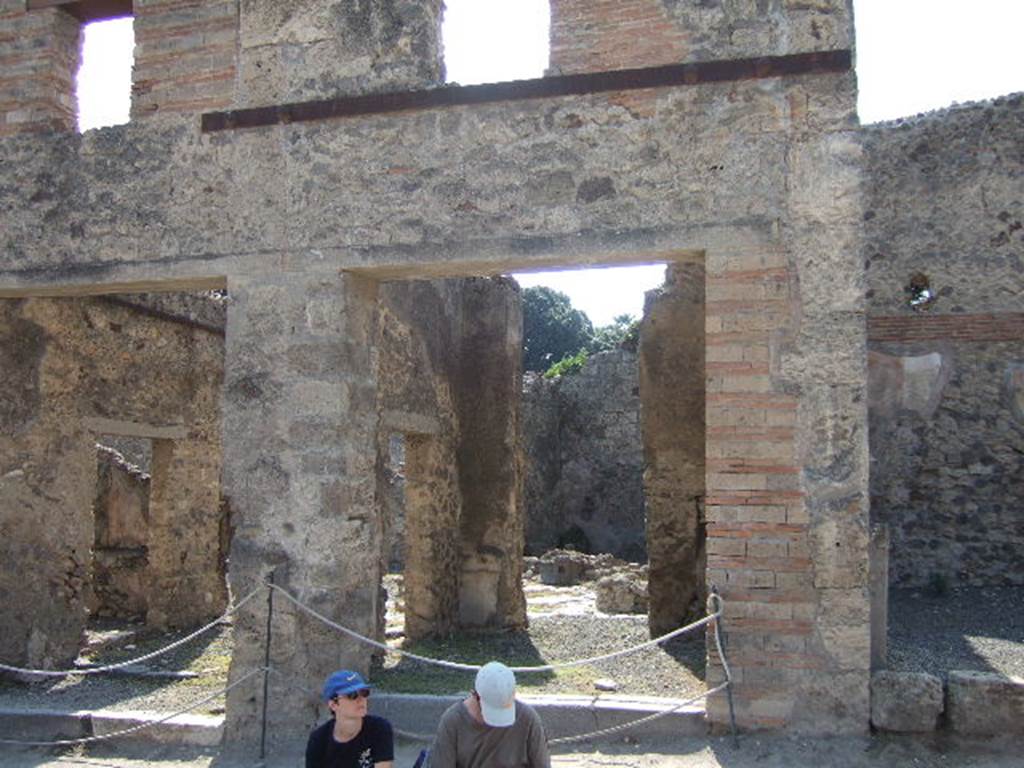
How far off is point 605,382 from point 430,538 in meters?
10.6

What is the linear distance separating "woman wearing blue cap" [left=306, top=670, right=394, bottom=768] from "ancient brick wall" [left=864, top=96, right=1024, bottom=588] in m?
8.29

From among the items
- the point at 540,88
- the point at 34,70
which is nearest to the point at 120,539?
the point at 34,70

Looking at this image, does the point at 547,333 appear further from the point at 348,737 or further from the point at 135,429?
the point at 348,737

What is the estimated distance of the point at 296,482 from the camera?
18.6 ft

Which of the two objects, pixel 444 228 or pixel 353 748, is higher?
pixel 444 228

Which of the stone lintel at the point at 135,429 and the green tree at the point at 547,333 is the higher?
the green tree at the point at 547,333

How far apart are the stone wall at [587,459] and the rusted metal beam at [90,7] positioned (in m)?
12.9

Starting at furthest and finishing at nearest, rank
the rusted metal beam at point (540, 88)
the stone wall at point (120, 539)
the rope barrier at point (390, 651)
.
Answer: the stone wall at point (120, 539) → the rusted metal beam at point (540, 88) → the rope barrier at point (390, 651)

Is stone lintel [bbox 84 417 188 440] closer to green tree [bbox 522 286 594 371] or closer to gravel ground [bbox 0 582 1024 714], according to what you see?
gravel ground [bbox 0 582 1024 714]

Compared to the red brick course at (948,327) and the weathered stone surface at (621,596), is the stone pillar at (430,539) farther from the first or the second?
the red brick course at (948,327)

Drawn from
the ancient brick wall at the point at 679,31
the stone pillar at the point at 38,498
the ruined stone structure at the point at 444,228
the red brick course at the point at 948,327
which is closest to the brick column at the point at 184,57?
the ruined stone structure at the point at 444,228

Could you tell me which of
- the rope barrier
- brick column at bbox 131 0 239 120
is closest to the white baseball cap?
the rope barrier

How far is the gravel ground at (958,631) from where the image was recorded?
6367mm

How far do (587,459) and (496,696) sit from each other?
16006mm
